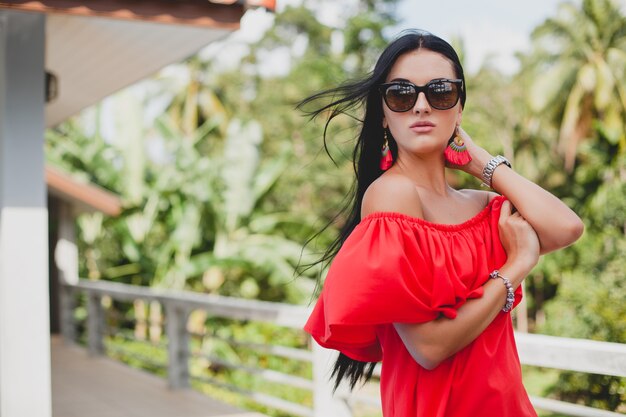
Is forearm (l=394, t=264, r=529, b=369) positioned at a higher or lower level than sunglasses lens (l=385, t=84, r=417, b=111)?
lower

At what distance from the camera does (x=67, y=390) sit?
731 cm

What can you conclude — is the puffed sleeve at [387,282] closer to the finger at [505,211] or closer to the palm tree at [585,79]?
the finger at [505,211]

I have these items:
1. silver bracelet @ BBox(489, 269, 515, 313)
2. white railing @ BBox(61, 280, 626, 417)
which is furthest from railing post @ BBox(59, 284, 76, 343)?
silver bracelet @ BBox(489, 269, 515, 313)

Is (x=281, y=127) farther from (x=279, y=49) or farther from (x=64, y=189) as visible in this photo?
(x=64, y=189)

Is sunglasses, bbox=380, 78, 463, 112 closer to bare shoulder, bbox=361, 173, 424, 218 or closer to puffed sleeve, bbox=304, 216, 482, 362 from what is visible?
bare shoulder, bbox=361, 173, 424, 218

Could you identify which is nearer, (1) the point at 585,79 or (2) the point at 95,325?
(2) the point at 95,325

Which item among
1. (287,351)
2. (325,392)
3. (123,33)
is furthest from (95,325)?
(325,392)

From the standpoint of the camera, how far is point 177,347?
24.0 ft

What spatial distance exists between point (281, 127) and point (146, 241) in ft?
43.2

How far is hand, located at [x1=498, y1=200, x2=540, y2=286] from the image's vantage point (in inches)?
63.1

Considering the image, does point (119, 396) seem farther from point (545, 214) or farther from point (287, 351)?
point (545, 214)

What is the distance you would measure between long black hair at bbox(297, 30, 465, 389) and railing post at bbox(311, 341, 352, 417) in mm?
2611

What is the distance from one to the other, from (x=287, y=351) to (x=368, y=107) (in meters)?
4.19

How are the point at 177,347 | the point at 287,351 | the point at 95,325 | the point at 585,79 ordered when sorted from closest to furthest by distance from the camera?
1. the point at 287,351
2. the point at 177,347
3. the point at 95,325
4. the point at 585,79
